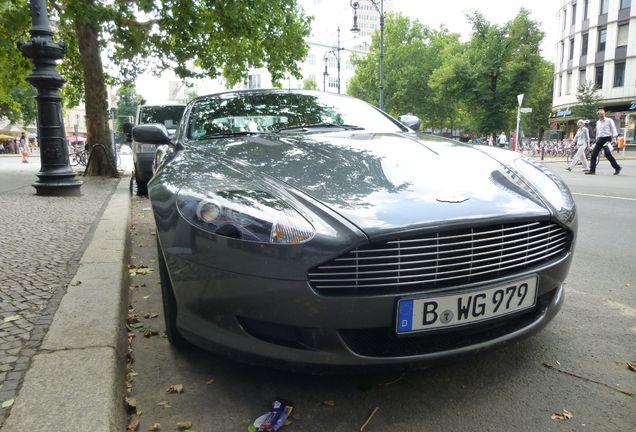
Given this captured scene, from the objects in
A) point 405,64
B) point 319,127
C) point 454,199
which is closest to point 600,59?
point 405,64

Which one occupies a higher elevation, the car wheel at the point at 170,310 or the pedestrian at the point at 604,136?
the pedestrian at the point at 604,136

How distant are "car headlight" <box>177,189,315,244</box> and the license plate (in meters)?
0.44

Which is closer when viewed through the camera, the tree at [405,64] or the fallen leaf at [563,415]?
the fallen leaf at [563,415]

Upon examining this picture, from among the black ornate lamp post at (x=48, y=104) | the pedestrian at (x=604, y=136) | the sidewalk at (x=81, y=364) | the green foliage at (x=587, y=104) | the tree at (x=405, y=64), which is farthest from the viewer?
the tree at (x=405, y=64)

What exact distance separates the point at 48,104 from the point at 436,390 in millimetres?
7828

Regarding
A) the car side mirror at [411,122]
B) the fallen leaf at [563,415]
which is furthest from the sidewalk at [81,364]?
the car side mirror at [411,122]

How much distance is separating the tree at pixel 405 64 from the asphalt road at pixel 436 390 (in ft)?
161

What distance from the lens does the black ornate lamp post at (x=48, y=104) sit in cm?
743

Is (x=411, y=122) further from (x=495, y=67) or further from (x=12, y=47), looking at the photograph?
(x=495, y=67)

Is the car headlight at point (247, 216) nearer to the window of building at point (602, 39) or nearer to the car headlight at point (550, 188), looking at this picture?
the car headlight at point (550, 188)

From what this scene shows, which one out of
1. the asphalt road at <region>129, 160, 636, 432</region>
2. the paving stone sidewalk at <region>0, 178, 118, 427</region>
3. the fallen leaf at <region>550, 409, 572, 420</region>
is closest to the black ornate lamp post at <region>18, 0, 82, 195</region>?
the paving stone sidewalk at <region>0, 178, 118, 427</region>

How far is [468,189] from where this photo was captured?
2082 mm

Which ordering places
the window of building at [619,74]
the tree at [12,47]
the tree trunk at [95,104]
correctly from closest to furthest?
the tree at [12,47], the tree trunk at [95,104], the window of building at [619,74]

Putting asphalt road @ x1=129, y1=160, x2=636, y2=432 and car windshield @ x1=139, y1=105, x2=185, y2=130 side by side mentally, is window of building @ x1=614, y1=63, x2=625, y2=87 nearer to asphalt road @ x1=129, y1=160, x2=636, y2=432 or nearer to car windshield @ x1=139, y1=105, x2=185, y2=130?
car windshield @ x1=139, y1=105, x2=185, y2=130
